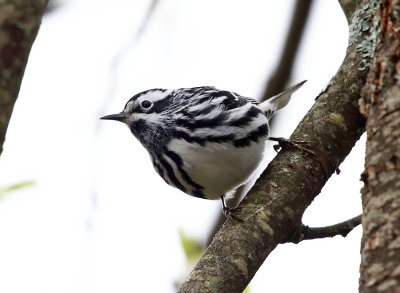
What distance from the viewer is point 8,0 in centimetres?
190

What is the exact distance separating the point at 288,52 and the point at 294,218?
1000mm

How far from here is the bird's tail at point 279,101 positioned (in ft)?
15.3

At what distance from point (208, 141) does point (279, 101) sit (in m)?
1.06

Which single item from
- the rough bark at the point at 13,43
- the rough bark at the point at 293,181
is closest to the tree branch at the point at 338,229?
the rough bark at the point at 293,181

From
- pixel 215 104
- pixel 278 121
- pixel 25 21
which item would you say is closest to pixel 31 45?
pixel 25 21

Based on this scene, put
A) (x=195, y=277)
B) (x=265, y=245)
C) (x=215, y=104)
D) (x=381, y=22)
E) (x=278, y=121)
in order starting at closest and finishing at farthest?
1. (x=381, y=22)
2. (x=195, y=277)
3. (x=265, y=245)
4. (x=215, y=104)
5. (x=278, y=121)

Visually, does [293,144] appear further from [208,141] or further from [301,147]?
[208,141]

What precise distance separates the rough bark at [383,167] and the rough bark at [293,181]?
740 millimetres

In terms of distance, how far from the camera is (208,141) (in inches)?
159

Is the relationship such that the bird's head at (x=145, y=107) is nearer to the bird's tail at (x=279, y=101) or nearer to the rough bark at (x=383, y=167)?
the bird's tail at (x=279, y=101)

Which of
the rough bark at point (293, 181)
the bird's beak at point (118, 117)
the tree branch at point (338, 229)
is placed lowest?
the tree branch at point (338, 229)

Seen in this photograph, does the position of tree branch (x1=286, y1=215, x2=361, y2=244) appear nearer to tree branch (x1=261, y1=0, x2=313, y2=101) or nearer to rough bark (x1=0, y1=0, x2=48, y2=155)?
tree branch (x1=261, y1=0, x2=313, y2=101)

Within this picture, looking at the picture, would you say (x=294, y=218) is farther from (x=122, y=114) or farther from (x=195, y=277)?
(x=122, y=114)

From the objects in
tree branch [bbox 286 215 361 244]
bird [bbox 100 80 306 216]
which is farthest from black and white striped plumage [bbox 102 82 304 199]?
tree branch [bbox 286 215 361 244]
